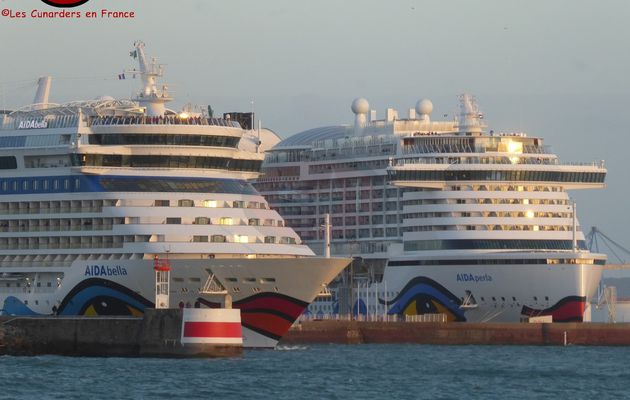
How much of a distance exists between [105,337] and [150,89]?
54.6ft

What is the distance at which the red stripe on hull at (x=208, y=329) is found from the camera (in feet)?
260

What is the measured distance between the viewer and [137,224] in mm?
86625

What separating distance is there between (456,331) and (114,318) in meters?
30.9

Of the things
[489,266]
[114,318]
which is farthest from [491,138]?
[114,318]

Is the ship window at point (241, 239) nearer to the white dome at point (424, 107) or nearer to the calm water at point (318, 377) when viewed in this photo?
the calm water at point (318, 377)

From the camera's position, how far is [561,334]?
10694 cm

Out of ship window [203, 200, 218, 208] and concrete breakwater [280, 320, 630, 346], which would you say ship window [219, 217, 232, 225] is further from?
concrete breakwater [280, 320, 630, 346]

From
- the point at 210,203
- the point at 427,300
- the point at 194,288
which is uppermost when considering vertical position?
the point at 210,203

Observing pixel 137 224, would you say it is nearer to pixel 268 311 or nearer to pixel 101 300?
pixel 101 300

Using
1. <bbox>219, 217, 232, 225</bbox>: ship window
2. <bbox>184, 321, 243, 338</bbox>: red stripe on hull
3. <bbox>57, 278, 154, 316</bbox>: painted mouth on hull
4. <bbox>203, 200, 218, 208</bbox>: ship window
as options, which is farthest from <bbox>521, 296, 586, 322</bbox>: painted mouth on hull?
<bbox>184, 321, 243, 338</bbox>: red stripe on hull

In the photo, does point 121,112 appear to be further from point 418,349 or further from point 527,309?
point 527,309

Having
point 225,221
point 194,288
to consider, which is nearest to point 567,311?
point 225,221

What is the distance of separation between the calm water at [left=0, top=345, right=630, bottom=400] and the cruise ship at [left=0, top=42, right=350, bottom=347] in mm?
3457

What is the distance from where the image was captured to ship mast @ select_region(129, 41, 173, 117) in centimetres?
9350
